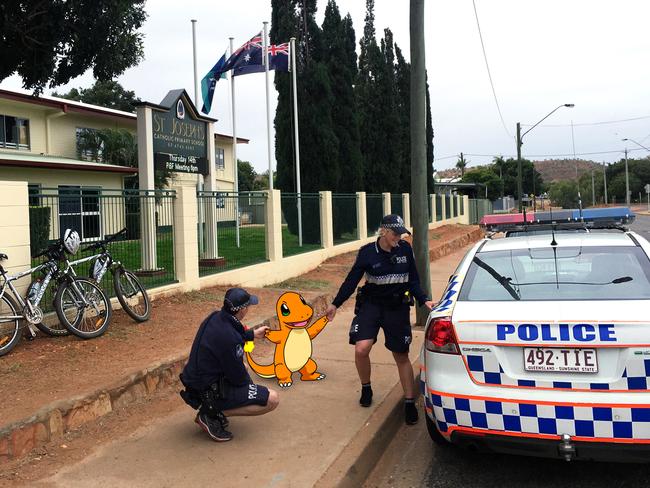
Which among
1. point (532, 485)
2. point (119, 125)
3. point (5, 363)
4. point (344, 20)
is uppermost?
point (344, 20)

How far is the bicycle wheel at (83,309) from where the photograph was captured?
5.86 m

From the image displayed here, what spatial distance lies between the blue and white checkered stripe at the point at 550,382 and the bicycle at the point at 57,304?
4.18m

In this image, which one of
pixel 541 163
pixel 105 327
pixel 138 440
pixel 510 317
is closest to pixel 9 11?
pixel 105 327

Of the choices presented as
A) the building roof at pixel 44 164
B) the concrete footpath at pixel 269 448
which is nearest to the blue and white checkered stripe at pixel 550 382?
the concrete footpath at pixel 269 448

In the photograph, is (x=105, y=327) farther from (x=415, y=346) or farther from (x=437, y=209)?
(x=437, y=209)

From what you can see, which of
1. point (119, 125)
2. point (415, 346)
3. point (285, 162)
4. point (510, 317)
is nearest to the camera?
point (510, 317)

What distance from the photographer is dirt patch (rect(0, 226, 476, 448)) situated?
4508 mm

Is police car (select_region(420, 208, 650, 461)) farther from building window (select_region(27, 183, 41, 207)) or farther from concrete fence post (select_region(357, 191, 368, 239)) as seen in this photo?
concrete fence post (select_region(357, 191, 368, 239))

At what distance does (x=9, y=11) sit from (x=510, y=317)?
6.66 metres

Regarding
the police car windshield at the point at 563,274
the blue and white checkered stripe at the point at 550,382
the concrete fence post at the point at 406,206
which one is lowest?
the blue and white checkered stripe at the point at 550,382

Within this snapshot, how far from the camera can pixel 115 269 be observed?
696 cm

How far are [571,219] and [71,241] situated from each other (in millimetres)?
5064

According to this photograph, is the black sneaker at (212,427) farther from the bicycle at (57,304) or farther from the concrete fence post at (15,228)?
the concrete fence post at (15,228)

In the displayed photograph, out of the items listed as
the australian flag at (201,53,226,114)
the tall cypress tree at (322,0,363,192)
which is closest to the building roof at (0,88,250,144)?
the australian flag at (201,53,226,114)
